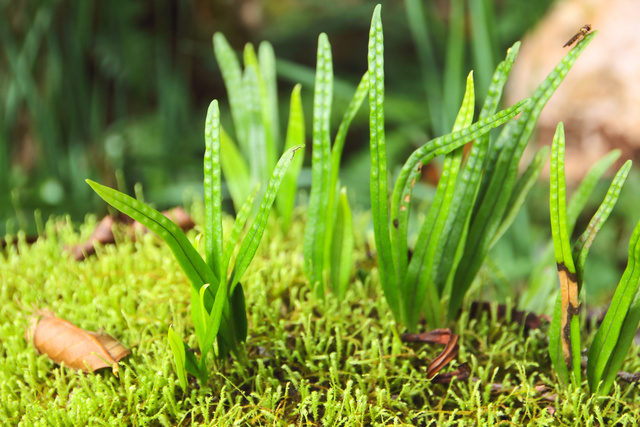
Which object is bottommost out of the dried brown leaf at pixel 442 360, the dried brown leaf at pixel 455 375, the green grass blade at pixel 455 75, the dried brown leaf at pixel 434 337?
the dried brown leaf at pixel 455 375

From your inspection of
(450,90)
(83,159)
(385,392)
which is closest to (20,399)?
(385,392)

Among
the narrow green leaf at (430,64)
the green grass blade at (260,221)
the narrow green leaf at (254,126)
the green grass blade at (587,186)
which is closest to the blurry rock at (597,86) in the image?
the narrow green leaf at (430,64)

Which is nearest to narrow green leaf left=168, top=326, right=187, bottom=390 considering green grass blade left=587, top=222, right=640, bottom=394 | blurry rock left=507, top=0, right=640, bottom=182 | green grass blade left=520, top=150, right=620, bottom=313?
green grass blade left=587, top=222, right=640, bottom=394

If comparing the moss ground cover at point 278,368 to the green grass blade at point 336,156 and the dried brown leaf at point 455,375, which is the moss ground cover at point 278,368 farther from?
the green grass blade at point 336,156

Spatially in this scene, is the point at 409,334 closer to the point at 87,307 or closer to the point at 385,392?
the point at 385,392

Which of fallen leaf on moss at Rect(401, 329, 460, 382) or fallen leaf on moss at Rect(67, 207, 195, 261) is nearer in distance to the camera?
fallen leaf on moss at Rect(401, 329, 460, 382)

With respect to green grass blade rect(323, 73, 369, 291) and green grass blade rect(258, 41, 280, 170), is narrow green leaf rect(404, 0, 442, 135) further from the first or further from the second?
green grass blade rect(323, 73, 369, 291)
